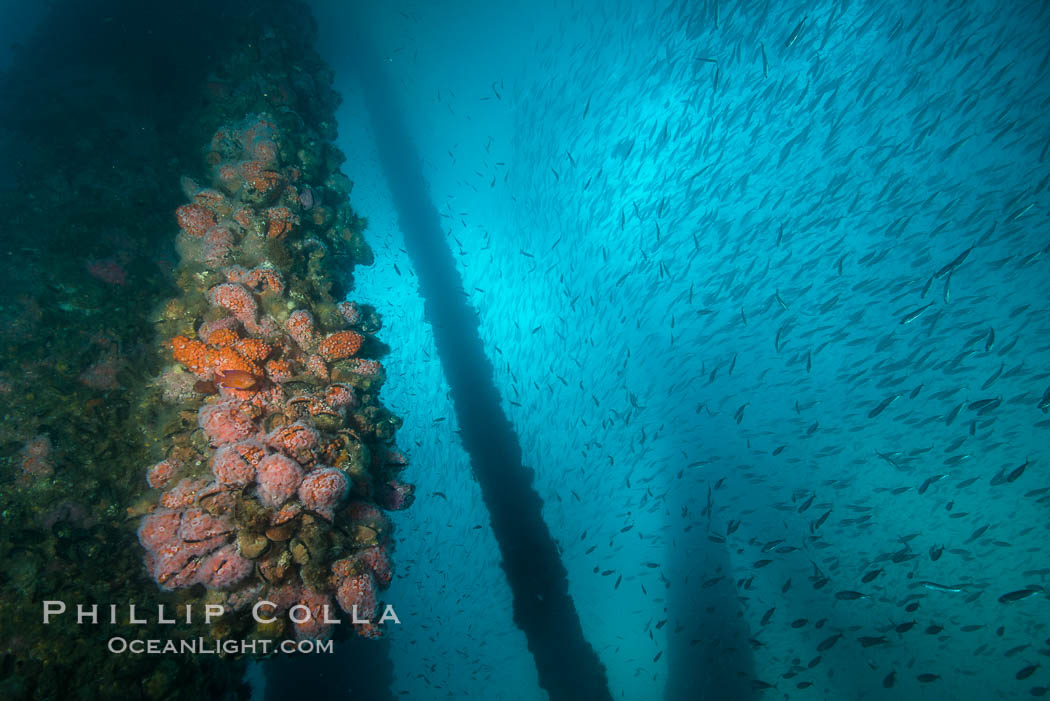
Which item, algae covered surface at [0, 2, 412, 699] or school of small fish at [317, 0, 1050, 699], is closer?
algae covered surface at [0, 2, 412, 699]

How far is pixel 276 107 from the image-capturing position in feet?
25.6

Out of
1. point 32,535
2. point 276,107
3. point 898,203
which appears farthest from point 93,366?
point 898,203

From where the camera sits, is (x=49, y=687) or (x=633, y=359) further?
(x=633, y=359)

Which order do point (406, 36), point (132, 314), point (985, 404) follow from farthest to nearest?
point (406, 36) → point (985, 404) → point (132, 314)

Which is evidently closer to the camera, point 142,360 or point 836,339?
point 142,360

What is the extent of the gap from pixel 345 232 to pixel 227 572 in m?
6.02

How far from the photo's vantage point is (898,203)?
1862cm

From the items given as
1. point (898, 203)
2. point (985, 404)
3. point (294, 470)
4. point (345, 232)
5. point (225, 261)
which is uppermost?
point (898, 203)

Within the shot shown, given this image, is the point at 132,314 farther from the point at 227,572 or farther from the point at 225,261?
the point at 227,572

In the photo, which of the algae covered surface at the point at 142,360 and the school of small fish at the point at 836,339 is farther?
the school of small fish at the point at 836,339

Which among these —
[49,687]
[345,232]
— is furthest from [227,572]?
[345,232]

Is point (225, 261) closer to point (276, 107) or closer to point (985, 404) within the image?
point (276, 107)

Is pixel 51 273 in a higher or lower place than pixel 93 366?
higher

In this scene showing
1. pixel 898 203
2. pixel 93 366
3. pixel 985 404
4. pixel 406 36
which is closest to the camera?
pixel 93 366
